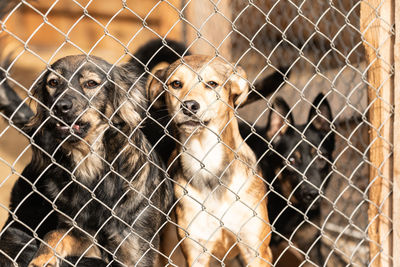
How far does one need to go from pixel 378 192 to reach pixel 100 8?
137 inches

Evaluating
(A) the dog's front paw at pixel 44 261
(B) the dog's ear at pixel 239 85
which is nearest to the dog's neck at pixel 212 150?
(B) the dog's ear at pixel 239 85

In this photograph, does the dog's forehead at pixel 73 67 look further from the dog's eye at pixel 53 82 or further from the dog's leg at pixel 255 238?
the dog's leg at pixel 255 238

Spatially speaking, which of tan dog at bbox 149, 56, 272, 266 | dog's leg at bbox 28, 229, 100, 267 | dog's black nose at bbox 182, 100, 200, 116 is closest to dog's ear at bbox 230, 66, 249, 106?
tan dog at bbox 149, 56, 272, 266

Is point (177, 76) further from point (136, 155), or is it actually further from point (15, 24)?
point (15, 24)

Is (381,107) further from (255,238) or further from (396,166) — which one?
(255,238)

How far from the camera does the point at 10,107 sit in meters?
3.36

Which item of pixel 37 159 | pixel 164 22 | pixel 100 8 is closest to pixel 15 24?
pixel 100 8

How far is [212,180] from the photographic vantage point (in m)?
3.11

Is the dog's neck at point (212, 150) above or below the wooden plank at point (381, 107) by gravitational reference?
below

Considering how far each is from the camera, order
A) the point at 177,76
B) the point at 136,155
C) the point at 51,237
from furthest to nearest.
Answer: the point at 177,76 < the point at 136,155 < the point at 51,237

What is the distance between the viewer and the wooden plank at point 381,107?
2832 mm

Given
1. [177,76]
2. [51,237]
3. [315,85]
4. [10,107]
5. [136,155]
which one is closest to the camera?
[51,237]

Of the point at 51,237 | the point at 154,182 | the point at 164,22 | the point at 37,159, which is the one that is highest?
the point at 164,22

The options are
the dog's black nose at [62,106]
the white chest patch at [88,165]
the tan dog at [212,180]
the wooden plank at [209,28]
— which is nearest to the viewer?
the dog's black nose at [62,106]
